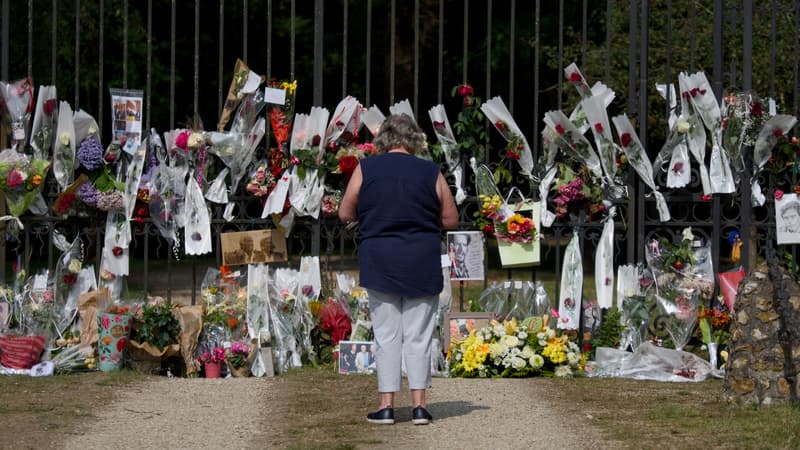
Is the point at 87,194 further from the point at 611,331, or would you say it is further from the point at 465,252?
the point at 611,331

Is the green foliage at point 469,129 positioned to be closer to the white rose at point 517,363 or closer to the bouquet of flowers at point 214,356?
the white rose at point 517,363

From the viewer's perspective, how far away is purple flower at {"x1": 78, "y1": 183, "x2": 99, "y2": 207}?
917cm

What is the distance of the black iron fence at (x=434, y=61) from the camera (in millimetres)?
9344

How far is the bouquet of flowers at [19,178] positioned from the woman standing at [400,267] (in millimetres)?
3232

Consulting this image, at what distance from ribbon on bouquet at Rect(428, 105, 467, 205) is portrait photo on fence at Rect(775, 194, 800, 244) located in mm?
2338

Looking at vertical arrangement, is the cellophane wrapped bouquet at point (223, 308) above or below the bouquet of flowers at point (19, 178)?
below

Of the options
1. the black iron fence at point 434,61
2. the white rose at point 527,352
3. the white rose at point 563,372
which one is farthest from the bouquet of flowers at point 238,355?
the white rose at point 563,372

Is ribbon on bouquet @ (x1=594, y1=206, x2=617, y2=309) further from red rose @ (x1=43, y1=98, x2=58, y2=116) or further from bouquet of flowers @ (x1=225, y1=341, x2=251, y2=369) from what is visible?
red rose @ (x1=43, y1=98, x2=58, y2=116)

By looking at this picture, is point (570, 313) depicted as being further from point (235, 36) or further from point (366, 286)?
point (235, 36)

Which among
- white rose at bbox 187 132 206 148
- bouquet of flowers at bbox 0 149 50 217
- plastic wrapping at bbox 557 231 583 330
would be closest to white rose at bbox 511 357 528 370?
plastic wrapping at bbox 557 231 583 330

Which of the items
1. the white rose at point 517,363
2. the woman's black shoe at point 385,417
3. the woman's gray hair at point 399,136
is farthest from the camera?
the white rose at point 517,363

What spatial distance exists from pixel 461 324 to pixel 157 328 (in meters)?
2.12

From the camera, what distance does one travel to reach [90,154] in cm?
921

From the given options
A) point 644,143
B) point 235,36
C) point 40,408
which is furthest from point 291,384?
point 235,36
